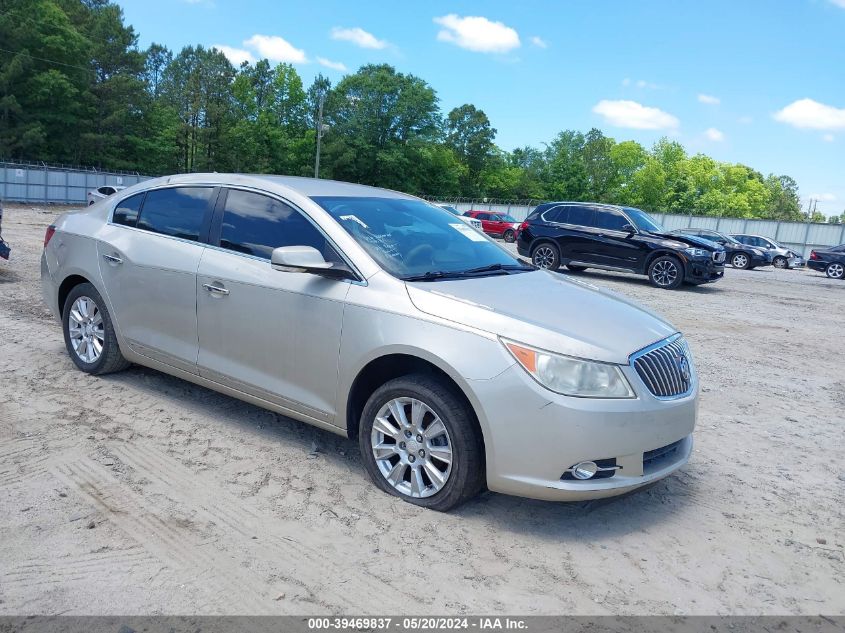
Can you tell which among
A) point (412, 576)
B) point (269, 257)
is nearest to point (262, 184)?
point (269, 257)

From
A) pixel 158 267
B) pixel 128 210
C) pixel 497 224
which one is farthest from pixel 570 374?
pixel 497 224

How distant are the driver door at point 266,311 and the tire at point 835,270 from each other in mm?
27282

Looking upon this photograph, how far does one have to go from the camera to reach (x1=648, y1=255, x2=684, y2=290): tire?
1530 cm

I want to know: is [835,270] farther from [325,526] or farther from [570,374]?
[325,526]

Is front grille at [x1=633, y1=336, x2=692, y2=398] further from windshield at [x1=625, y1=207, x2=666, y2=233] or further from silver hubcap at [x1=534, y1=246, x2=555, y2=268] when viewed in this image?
silver hubcap at [x1=534, y1=246, x2=555, y2=268]

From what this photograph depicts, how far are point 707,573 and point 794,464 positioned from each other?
194cm

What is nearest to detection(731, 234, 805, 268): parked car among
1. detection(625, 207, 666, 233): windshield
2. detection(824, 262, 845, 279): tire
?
detection(824, 262, 845, 279): tire

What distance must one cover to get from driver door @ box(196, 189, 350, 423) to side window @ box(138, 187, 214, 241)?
210mm

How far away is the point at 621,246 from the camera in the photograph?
1570 cm

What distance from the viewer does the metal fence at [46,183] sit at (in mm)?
32625

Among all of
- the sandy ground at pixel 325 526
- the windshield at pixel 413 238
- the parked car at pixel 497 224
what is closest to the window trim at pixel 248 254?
the windshield at pixel 413 238

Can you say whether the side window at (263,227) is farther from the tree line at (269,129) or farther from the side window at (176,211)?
the tree line at (269,129)

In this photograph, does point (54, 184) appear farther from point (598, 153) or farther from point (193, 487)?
point (598, 153)

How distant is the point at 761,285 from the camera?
757 inches
